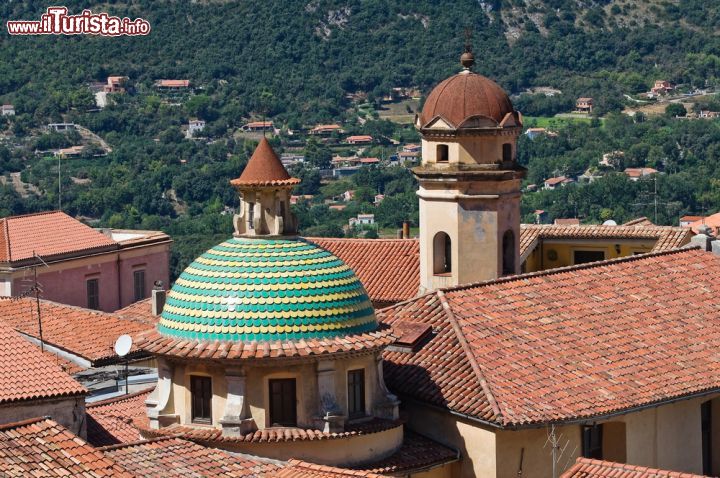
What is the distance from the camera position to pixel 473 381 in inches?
1266

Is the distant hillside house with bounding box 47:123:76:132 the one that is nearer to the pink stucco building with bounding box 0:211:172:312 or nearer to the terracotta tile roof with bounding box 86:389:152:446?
the pink stucco building with bounding box 0:211:172:312

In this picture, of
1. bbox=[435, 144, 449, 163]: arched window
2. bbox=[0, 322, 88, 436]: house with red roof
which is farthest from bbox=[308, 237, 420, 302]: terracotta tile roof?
bbox=[0, 322, 88, 436]: house with red roof

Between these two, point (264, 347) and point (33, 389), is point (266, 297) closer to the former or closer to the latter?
point (264, 347)

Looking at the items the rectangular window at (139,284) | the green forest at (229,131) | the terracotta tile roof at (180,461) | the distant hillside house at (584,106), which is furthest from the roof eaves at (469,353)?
the distant hillside house at (584,106)

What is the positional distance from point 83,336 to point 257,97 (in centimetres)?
14014

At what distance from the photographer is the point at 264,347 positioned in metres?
30.5

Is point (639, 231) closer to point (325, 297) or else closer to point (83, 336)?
point (83, 336)

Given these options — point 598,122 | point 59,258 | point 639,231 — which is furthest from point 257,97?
point 639,231

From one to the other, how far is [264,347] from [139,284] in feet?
117

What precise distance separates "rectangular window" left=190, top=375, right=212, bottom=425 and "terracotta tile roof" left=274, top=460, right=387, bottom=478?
2393mm

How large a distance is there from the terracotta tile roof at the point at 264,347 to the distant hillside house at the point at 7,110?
477 feet

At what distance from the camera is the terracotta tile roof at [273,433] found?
3050 centimetres

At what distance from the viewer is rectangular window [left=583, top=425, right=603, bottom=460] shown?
1293 inches

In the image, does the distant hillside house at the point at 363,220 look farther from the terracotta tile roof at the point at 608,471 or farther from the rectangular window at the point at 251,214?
the terracotta tile roof at the point at 608,471
